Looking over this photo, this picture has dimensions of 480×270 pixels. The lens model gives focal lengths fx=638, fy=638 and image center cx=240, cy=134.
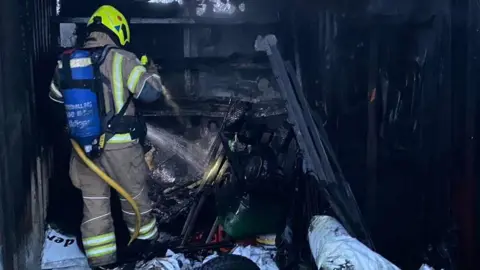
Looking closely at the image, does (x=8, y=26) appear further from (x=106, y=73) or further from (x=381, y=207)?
(x=381, y=207)

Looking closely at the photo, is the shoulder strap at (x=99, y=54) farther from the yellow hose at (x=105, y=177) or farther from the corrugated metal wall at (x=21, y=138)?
the yellow hose at (x=105, y=177)

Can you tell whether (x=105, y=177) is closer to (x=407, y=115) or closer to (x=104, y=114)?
(x=104, y=114)

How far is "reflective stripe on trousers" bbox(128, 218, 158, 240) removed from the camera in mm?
5316

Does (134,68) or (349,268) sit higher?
(134,68)

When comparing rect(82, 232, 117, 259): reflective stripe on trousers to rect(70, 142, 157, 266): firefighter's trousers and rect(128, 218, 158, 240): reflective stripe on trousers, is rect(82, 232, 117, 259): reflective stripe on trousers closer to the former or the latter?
rect(70, 142, 157, 266): firefighter's trousers

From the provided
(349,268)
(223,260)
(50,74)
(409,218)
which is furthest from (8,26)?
(409,218)

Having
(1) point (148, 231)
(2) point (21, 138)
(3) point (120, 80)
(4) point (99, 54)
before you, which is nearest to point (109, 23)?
(4) point (99, 54)

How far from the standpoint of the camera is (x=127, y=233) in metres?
5.76

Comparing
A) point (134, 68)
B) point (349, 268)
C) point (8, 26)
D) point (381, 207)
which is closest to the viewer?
point (349, 268)

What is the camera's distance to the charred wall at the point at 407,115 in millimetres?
3750

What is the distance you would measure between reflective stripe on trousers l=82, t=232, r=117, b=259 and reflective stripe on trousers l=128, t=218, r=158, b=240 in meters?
0.32

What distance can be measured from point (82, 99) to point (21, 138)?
0.53 m

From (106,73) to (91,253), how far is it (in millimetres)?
1422

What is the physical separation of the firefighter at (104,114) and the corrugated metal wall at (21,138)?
0.98ft
